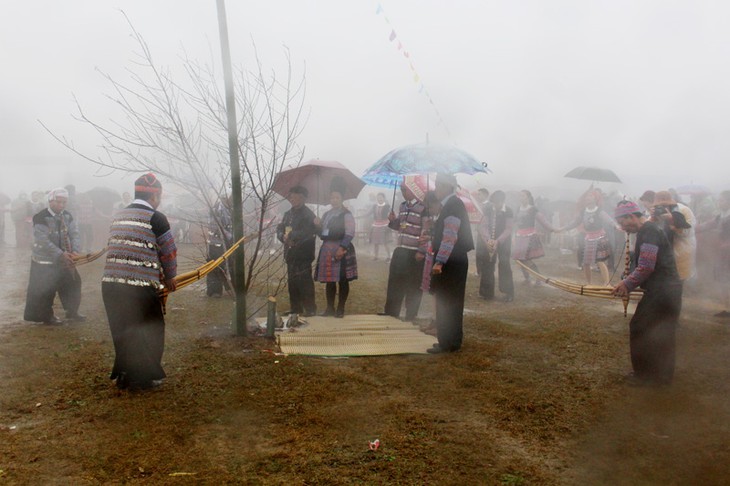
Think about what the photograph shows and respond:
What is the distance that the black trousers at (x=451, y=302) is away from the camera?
5586 millimetres

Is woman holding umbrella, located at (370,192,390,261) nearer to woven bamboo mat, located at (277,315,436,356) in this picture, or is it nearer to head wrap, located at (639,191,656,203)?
woven bamboo mat, located at (277,315,436,356)

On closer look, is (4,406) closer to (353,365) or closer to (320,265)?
(353,365)

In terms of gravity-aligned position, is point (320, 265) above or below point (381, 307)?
above

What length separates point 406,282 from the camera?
7.28 meters

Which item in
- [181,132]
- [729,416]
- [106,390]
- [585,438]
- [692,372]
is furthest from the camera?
[181,132]

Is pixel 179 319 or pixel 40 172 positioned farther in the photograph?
pixel 40 172

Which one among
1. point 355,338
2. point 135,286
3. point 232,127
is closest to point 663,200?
point 355,338

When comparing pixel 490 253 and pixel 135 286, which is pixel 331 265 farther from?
pixel 490 253

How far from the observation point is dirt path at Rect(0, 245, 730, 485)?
315cm

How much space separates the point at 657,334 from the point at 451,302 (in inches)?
72.4

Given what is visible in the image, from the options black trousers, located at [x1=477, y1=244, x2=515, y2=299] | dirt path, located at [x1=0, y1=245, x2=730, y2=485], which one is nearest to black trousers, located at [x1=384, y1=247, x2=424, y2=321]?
dirt path, located at [x1=0, y1=245, x2=730, y2=485]

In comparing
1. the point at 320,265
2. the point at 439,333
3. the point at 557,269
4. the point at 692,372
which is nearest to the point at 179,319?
the point at 320,265

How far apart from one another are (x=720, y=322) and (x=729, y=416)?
3726mm

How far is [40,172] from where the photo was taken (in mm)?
24453
